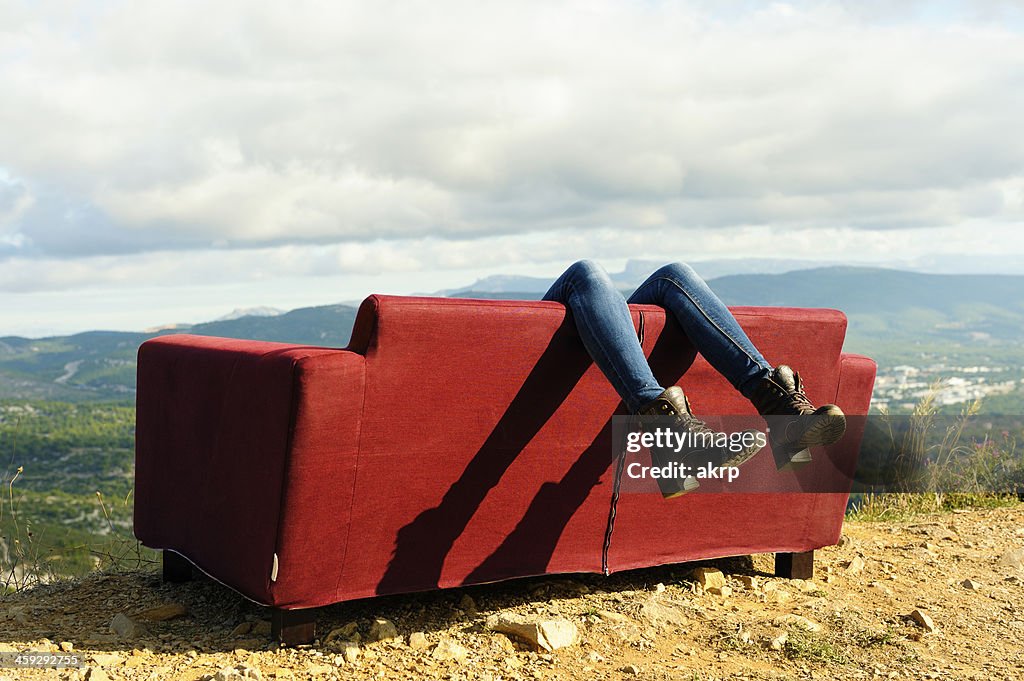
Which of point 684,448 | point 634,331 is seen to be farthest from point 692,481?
point 634,331

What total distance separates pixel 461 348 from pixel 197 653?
1.39 m

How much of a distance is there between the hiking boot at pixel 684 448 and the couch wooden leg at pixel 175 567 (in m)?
2.28

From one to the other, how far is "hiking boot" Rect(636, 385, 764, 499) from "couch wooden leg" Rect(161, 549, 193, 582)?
2276 millimetres

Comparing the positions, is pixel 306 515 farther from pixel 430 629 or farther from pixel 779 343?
pixel 779 343

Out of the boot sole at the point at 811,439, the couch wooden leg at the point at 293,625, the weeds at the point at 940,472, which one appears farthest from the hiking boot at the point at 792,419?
the weeds at the point at 940,472

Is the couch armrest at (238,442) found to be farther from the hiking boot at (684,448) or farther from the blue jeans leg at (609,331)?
the hiking boot at (684,448)

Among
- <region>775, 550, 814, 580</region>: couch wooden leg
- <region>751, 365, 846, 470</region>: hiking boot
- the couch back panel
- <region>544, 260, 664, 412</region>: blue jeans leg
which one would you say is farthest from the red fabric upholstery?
<region>751, 365, 846, 470</region>: hiking boot

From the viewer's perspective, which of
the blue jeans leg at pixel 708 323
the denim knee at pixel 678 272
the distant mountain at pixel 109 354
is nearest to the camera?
the blue jeans leg at pixel 708 323

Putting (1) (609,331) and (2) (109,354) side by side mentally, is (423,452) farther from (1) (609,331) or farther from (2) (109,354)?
(2) (109,354)

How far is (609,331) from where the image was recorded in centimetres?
317

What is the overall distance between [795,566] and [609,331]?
1.73m

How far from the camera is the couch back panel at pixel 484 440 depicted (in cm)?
305

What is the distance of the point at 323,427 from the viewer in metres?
2.89

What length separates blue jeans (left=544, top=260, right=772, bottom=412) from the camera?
3.11 meters
